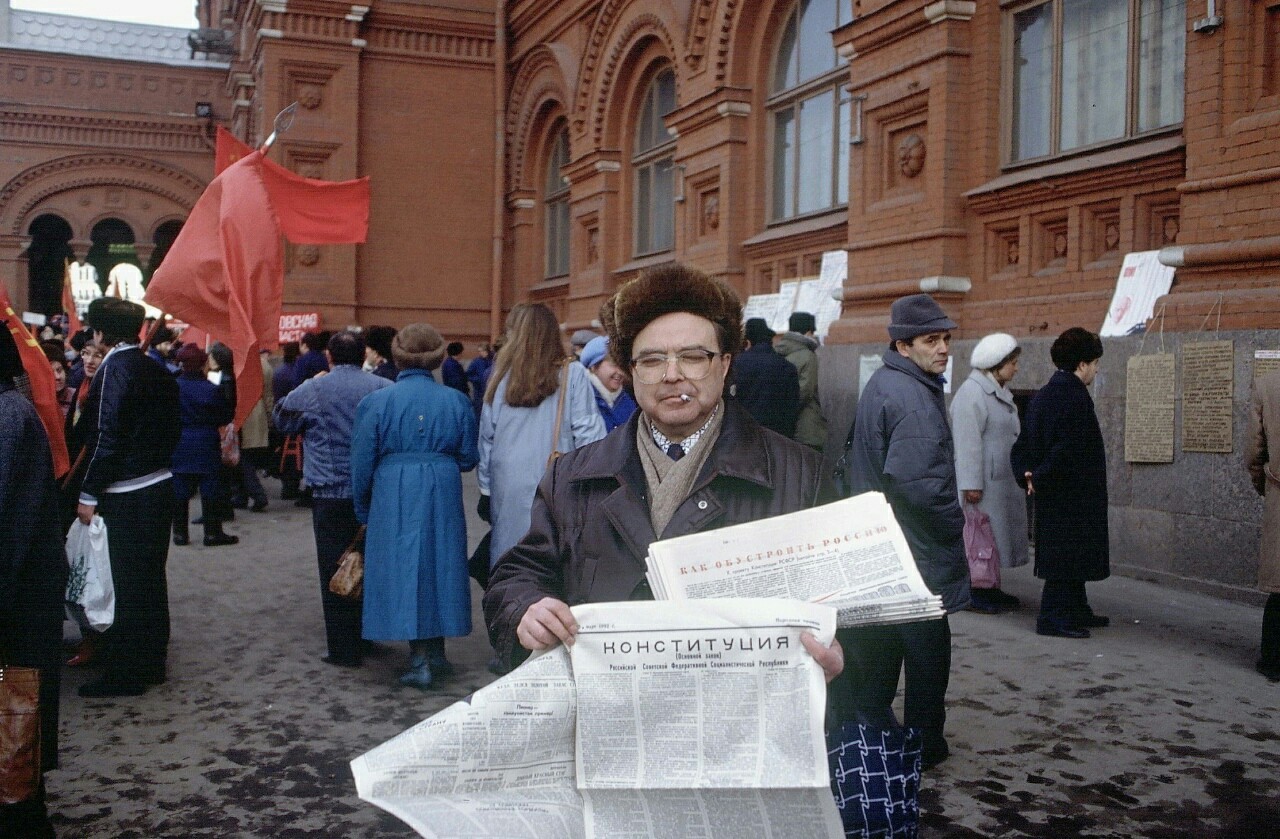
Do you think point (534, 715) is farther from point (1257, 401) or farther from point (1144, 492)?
point (1144, 492)

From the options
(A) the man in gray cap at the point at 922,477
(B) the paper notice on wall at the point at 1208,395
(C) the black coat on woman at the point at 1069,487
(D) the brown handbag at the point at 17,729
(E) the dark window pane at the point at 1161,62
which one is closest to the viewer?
(D) the brown handbag at the point at 17,729

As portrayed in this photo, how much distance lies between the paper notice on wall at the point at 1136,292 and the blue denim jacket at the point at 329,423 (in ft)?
16.3

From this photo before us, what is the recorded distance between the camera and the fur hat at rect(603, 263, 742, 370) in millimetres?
2648

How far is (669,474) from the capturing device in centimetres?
259

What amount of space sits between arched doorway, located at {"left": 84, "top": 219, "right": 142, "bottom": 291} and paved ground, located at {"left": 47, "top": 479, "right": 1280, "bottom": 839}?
27.3m

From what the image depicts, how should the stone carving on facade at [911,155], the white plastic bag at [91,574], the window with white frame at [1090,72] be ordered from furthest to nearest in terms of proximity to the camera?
1. the stone carving on facade at [911,155]
2. the window with white frame at [1090,72]
3. the white plastic bag at [91,574]

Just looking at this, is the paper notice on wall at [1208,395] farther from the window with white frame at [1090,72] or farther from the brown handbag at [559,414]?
the brown handbag at [559,414]

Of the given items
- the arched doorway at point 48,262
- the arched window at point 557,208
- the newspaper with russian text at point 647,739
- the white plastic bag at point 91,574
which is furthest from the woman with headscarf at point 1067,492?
the arched doorway at point 48,262

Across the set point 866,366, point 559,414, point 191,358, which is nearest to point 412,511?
point 559,414

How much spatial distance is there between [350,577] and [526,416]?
1223 millimetres

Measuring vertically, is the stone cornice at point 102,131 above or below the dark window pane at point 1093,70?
above

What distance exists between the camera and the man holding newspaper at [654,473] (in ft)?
8.22

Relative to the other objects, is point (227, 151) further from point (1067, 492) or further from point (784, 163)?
point (784, 163)

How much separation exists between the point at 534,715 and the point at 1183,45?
315 inches
